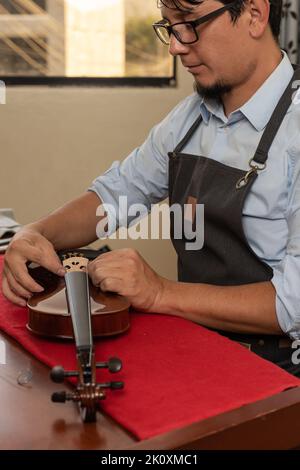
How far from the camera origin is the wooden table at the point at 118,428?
2.93ft

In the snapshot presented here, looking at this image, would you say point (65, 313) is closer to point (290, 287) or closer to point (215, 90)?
point (290, 287)

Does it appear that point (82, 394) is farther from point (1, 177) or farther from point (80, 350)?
point (1, 177)

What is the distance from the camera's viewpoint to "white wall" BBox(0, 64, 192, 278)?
10.8 ft

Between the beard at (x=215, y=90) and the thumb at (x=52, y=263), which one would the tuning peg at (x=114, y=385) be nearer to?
the thumb at (x=52, y=263)

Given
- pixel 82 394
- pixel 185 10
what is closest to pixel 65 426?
pixel 82 394

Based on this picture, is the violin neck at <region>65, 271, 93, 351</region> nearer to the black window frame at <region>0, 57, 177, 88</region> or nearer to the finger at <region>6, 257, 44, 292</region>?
the finger at <region>6, 257, 44, 292</region>

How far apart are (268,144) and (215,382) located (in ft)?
2.18

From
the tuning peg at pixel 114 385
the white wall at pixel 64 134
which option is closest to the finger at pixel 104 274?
the tuning peg at pixel 114 385

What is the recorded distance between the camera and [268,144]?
60.8 inches

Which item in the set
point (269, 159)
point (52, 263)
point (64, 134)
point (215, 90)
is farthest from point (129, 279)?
point (64, 134)

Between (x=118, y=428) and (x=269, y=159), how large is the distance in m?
0.80

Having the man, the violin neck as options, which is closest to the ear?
the man

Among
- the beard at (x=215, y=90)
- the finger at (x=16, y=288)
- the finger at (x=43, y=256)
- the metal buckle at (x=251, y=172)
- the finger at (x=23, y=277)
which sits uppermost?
the beard at (x=215, y=90)

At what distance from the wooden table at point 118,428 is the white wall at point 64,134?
92.9 inches
